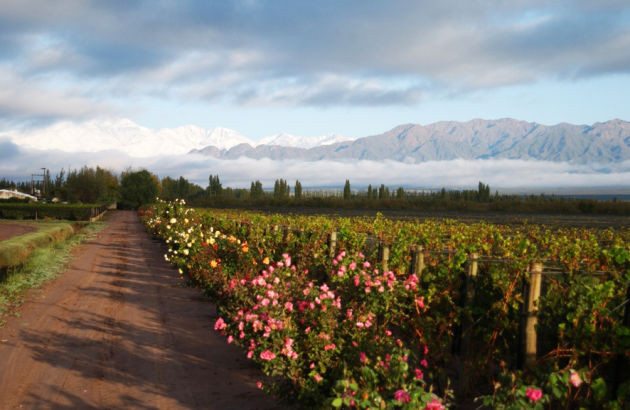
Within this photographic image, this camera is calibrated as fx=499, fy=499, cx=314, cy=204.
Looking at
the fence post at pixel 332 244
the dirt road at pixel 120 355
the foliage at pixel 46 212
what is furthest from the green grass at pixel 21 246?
the foliage at pixel 46 212

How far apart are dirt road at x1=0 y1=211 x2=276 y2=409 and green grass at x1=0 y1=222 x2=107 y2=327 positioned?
0.33 m

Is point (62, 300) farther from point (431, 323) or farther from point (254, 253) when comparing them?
point (431, 323)

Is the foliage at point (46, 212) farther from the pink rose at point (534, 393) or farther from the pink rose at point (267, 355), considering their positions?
the pink rose at point (534, 393)

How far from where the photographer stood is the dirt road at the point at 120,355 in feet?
17.6

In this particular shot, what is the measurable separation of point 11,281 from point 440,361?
10.6 metres

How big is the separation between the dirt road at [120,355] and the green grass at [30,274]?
334 mm

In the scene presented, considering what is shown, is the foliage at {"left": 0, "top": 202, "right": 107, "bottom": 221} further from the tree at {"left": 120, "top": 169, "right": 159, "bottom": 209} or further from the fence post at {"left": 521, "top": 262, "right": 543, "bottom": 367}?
the fence post at {"left": 521, "top": 262, "right": 543, "bottom": 367}

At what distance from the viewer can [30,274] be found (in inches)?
518

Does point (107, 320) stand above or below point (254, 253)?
below

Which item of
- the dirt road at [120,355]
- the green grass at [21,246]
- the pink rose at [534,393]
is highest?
the pink rose at [534,393]

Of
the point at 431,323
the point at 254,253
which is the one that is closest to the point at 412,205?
the point at 254,253

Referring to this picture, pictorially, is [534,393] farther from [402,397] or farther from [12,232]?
[12,232]

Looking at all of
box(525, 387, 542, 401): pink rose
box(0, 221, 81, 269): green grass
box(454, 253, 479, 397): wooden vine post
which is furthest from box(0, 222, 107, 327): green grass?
box(525, 387, 542, 401): pink rose

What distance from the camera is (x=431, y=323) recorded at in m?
5.63
